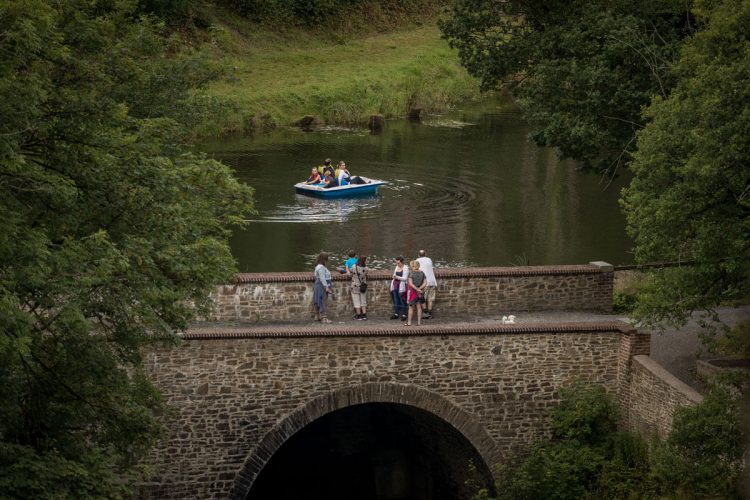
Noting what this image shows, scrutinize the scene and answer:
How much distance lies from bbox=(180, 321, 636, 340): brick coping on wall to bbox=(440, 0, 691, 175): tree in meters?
5.16

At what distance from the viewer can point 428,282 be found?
23.4m

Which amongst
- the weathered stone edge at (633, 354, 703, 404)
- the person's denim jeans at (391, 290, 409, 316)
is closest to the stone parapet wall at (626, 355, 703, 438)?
the weathered stone edge at (633, 354, 703, 404)

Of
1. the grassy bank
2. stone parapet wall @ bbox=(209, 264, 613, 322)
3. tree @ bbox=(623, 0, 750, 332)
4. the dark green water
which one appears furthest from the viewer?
the grassy bank

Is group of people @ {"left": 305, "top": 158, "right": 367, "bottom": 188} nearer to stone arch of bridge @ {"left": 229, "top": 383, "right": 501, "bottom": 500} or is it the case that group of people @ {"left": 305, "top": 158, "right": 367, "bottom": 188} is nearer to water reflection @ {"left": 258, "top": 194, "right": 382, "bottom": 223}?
water reflection @ {"left": 258, "top": 194, "right": 382, "bottom": 223}

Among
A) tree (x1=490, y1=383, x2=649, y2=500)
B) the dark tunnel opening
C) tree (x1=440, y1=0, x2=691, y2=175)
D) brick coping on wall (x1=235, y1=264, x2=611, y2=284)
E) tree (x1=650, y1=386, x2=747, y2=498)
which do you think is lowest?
the dark tunnel opening

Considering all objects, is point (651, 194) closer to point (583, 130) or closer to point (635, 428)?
point (635, 428)

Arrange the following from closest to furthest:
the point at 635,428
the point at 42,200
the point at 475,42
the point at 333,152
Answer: the point at 42,200, the point at 635,428, the point at 475,42, the point at 333,152

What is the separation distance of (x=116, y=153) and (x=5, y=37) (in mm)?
2422

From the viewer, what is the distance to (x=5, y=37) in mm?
15422

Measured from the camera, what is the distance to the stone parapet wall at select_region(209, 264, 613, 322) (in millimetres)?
23359

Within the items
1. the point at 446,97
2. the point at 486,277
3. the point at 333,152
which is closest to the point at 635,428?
the point at 486,277

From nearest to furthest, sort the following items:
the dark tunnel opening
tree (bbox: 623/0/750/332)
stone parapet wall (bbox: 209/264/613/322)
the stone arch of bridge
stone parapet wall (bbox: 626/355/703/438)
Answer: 1. tree (bbox: 623/0/750/332)
2. stone parapet wall (bbox: 626/355/703/438)
3. the stone arch of bridge
4. stone parapet wall (bbox: 209/264/613/322)
5. the dark tunnel opening

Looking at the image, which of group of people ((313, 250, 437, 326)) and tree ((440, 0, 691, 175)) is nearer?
group of people ((313, 250, 437, 326))

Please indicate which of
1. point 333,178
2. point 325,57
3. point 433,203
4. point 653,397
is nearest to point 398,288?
point 653,397
